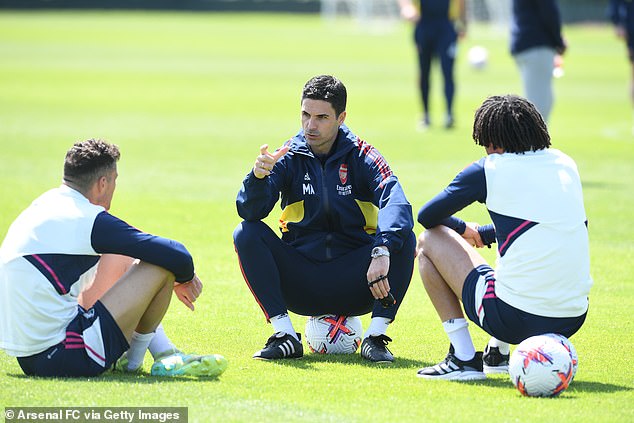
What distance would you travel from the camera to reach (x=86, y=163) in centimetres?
613

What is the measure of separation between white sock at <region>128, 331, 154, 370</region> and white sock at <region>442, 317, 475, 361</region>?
1.75 metres

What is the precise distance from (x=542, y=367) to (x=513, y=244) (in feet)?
2.27

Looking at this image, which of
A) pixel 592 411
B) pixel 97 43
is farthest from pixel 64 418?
pixel 97 43

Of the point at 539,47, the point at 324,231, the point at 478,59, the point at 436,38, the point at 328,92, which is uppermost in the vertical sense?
the point at 328,92

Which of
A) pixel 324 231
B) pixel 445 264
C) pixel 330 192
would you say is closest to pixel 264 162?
pixel 330 192

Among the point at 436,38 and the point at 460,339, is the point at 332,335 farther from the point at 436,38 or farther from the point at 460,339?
the point at 436,38

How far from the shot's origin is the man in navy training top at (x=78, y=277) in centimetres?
597

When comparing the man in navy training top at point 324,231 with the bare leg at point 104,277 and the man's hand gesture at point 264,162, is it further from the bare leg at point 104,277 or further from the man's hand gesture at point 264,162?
the bare leg at point 104,277

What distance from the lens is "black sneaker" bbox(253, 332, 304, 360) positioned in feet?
22.5

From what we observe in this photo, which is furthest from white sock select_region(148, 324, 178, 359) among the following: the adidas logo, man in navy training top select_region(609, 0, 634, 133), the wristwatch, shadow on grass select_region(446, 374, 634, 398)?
man in navy training top select_region(609, 0, 634, 133)

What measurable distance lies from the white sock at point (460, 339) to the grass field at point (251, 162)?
21 cm

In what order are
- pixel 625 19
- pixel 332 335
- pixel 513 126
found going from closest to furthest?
pixel 513 126
pixel 332 335
pixel 625 19

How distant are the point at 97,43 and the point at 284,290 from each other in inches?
1398

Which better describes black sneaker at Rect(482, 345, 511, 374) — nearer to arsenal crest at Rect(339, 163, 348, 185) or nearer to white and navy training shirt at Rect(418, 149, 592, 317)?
white and navy training shirt at Rect(418, 149, 592, 317)
